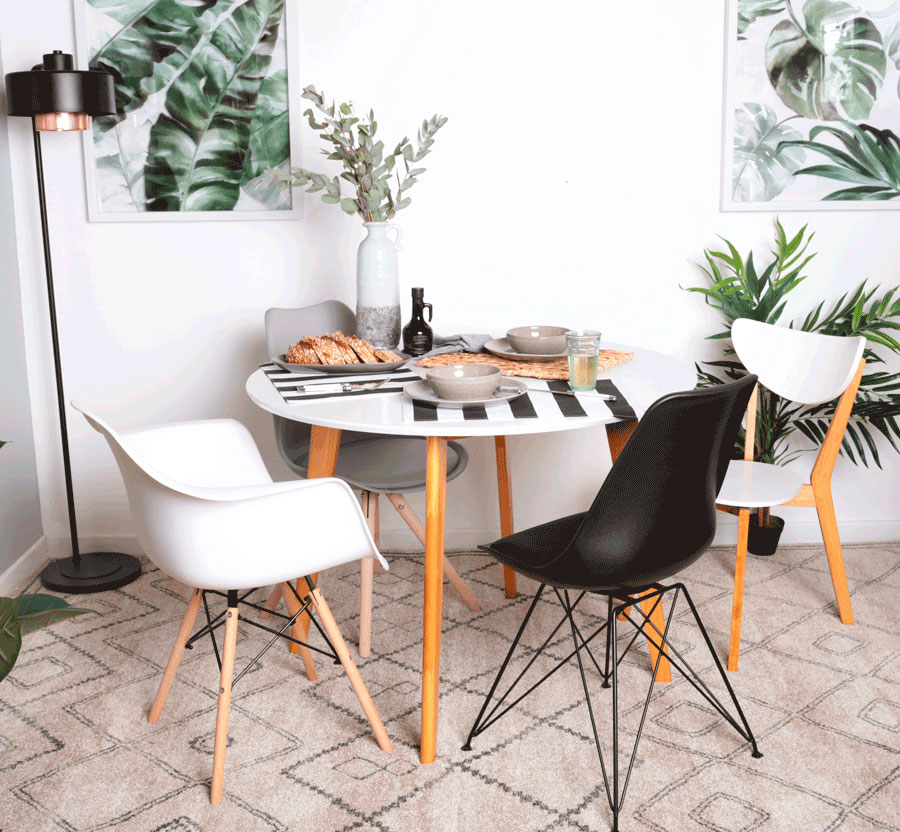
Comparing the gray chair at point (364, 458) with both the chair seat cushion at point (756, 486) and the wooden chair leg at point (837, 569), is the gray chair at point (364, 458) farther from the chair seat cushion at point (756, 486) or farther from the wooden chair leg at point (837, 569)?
the wooden chair leg at point (837, 569)

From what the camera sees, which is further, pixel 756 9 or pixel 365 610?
pixel 756 9

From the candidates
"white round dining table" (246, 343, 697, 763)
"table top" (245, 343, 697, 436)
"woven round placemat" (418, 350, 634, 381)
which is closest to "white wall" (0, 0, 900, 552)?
"woven round placemat" (418, 350, 634, 381)

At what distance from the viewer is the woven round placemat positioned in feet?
7.54

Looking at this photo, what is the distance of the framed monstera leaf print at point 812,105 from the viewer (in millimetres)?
2932

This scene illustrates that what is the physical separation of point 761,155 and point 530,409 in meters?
1.60

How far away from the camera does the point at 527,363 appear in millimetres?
2432

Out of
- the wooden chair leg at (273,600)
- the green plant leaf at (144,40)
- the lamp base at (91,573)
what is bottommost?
the lamp base at (91,573)

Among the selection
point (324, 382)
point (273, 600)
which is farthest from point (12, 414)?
point (324, 382)

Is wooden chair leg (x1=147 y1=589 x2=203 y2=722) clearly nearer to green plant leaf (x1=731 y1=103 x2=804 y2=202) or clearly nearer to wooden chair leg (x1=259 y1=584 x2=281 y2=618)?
wooden chair leg (x1=259 y1=584 x2=281 y2=618)

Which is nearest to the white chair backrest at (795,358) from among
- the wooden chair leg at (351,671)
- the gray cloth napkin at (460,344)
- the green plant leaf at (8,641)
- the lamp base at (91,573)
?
the gray cloth napkin at (460,344)

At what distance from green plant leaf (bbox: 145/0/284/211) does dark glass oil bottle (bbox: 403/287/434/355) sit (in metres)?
0.83

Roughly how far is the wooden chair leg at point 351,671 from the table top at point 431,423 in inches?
14.8

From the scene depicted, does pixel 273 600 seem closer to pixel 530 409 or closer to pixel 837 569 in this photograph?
pixel 530 409

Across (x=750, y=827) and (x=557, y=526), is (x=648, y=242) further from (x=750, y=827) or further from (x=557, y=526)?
(x=750, y=827)
